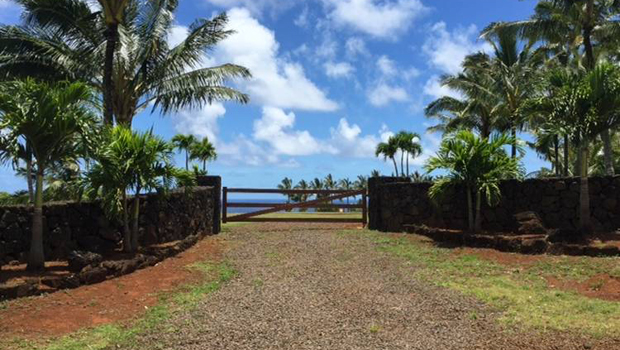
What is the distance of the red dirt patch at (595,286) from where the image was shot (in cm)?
655

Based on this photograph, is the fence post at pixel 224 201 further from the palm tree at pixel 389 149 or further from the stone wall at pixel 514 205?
the palm tree at pixel 389 149

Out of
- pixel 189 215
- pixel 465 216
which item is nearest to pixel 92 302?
pixel 189 215

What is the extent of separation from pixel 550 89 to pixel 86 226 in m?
9.86

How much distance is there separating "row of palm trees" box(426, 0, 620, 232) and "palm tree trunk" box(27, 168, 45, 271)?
27.7 ft

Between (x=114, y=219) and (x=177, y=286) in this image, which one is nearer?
(x=177, y=286)

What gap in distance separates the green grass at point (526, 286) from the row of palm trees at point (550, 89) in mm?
2467

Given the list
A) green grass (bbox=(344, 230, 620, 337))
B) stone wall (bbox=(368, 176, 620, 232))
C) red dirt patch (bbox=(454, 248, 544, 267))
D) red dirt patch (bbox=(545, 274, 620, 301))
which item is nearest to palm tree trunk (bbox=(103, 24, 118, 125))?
green grass (bbox=(344, 230, 620, 337))

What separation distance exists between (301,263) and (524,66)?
734 inches

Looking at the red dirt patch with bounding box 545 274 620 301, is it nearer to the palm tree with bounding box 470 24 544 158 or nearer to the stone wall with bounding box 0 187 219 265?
the stone wall with bounding box 0 187 219 265

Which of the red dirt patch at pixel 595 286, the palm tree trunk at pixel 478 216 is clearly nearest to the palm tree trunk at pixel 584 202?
the palm tree trunk at pixel 478 216

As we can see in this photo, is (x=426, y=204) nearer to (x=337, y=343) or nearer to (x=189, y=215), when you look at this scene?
(x=189, y=215)

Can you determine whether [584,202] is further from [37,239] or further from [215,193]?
[37,239]

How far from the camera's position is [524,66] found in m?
23.8

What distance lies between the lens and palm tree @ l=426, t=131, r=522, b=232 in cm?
1172
